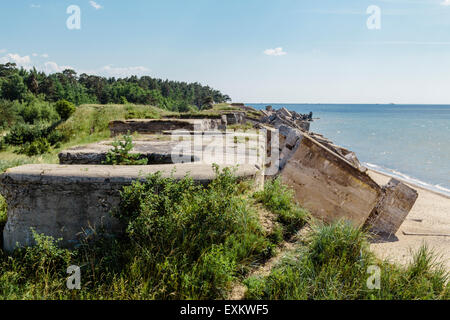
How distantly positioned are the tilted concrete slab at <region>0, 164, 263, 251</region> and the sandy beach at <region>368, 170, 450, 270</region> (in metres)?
4.07

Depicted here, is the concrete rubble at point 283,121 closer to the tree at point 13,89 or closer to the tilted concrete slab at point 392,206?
the tilted concrete slab at point 392,206

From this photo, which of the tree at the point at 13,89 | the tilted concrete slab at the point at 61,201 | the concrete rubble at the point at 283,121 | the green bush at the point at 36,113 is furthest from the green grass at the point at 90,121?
the tree at the point at 13,89

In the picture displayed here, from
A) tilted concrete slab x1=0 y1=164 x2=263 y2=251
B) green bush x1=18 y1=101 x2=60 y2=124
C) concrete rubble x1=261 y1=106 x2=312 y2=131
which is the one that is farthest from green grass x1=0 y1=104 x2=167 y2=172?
green bush x1=18 y1=101 x2=60 y2=124

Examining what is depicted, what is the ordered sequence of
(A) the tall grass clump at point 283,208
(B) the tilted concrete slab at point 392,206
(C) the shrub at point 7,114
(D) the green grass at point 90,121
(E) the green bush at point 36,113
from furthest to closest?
(E) the green bush at point 36,113, (C) the shrub at point 7,114, (D) the green grass at point 90,121, (B) the tilted concrete slab at point 392,206, (A) the tall grass clump at point 283,208

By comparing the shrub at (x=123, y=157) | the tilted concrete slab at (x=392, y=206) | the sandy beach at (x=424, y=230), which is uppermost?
the shrub at (x=123, y=157)

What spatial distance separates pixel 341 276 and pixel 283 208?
1.31 m

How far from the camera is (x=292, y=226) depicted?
379 centimetres

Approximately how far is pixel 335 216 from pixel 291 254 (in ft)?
7.64

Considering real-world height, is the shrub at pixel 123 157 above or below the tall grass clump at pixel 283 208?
above

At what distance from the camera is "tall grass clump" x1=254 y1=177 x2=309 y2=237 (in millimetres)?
3803

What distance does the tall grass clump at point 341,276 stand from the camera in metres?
2.59

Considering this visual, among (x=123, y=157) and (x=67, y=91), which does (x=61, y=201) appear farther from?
(x=67, y=91)

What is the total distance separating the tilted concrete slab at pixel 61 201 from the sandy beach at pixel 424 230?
4073 millimetres

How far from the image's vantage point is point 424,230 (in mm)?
8547
